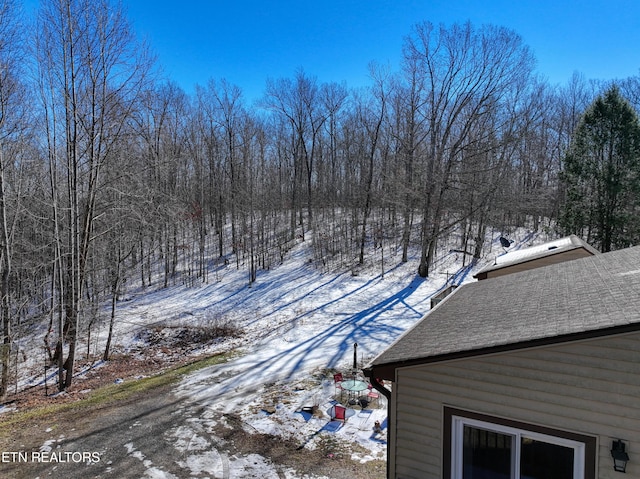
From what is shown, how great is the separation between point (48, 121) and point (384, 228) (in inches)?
742

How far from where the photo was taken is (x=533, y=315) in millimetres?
3967

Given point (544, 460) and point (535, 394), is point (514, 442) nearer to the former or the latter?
point (544, 460)

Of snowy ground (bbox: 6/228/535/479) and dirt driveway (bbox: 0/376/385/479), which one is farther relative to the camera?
snowy ground (bbox: 6/228/535/479)

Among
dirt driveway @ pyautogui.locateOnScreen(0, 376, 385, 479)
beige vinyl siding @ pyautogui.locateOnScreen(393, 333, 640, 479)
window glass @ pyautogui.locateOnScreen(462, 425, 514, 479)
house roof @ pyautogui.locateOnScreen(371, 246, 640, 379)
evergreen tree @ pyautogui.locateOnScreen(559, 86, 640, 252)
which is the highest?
evergreen tree @ pyautogui.locateOnScreen(559, 86, 640, 252)

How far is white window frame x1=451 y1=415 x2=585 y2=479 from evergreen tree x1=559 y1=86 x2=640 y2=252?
61.5 feet

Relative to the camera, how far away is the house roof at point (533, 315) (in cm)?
321

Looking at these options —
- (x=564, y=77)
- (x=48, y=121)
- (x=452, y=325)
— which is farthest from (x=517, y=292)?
(x=564, y=77)

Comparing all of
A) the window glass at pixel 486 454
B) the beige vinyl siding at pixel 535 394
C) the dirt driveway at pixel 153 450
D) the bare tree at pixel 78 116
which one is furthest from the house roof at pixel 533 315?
the bare tree at pixel 78 116

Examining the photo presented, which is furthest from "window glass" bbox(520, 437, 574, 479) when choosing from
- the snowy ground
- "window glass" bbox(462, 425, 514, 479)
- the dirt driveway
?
the snowy ground

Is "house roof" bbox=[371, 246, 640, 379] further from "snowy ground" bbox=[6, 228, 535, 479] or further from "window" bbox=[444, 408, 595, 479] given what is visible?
"snowy ground" bbox=[6, 228, 535, 479]

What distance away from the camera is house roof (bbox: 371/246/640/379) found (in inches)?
126

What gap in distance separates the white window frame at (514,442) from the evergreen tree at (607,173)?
18733 mm

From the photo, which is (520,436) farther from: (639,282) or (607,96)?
(607,96)

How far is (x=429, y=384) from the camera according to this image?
390cm
